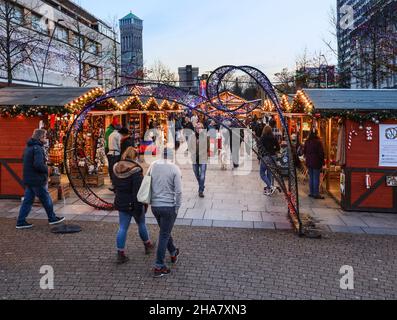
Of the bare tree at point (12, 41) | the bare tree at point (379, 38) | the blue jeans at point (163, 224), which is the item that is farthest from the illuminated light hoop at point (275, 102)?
the bare tree at point (379, 38)

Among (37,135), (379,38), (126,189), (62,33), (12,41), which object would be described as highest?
(62,33)

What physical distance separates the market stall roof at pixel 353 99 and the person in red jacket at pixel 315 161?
1.14 metres

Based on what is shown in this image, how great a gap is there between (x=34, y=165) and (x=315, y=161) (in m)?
6.56

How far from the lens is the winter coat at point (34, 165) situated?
7242mm

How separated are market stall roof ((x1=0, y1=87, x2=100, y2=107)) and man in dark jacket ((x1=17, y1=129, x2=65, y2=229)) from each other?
2394mm

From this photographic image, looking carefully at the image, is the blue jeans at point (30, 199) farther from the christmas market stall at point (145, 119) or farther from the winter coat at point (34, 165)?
the christmas market stall at point (145, 119)

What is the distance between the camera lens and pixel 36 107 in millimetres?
9555

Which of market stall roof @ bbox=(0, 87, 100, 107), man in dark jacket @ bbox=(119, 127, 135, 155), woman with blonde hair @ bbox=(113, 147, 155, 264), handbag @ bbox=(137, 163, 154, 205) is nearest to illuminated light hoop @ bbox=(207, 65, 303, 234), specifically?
man in dark jacket @ bbox=(119, 127, 135, 155)

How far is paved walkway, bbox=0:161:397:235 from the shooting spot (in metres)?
7.80

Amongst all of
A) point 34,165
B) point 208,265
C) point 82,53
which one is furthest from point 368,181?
point 82,53

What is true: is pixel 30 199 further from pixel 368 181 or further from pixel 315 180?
pixel 368 181

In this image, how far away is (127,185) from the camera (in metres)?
5.55
